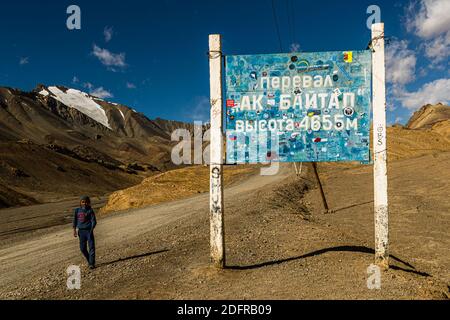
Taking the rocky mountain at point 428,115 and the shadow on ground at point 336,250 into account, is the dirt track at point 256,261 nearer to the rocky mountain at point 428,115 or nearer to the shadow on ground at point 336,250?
the shadow on ground at point 336,250

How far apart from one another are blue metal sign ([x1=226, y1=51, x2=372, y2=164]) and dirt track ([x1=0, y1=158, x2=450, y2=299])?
231 centimetres

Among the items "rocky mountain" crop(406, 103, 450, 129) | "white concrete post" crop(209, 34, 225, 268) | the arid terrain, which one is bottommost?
the arid terrain

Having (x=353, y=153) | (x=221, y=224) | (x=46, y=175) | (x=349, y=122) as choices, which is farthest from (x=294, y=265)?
(x=46, y=175)

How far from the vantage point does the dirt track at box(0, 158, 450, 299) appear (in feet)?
21.3

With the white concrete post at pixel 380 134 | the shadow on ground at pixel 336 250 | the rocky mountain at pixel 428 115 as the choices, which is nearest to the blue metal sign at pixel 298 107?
the white concrete post at pixel 380 134

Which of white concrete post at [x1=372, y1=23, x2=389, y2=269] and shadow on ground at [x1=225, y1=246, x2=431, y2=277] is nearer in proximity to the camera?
white concrete post at [x1=372, y1=23, x2=389, y2=269]

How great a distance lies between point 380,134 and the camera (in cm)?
718

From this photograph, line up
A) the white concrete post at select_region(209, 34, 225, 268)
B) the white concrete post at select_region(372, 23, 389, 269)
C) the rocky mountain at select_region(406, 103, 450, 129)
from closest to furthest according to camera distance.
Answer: the white concrete post at select_region(372, 23, 389, 269)
the white concrete post at select_region(209, 34, 225, 268)
the rocky mountain at select_region(406, 103, 450, 129)

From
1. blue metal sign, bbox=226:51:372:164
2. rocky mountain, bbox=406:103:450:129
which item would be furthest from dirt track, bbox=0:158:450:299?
rocky mountain, bbox=406:103:450:129

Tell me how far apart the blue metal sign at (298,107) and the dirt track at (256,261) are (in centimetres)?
231

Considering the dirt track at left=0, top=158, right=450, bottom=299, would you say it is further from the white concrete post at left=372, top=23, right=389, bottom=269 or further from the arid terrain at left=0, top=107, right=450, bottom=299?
the white concrete post at left=372, top=23, right=389, bottom=269

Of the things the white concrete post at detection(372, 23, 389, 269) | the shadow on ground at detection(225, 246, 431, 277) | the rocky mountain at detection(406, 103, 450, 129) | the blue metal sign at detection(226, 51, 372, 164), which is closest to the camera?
the white concrete post at detection(372, 23, 389, 269)

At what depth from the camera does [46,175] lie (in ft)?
264
